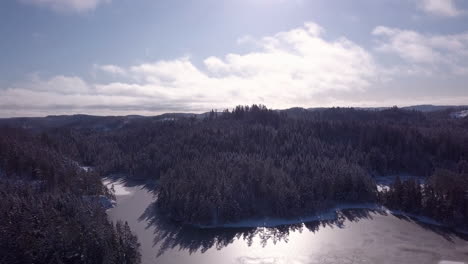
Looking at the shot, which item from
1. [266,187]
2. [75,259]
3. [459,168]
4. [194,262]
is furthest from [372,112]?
→ [75,259]

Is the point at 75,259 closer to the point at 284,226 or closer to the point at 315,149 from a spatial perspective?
the point at 284,226

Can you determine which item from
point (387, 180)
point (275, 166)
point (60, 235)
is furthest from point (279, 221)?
point (387, 180)

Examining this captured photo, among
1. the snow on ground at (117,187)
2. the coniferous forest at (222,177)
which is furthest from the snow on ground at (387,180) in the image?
the snow on ground at (117,187)

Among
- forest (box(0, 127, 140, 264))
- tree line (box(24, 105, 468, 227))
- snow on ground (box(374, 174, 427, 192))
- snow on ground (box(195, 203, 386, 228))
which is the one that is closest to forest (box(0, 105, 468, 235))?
tree line (box(24, 105, 468, 227))

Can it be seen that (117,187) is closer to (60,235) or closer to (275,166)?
(275,166)

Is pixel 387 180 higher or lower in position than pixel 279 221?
higher

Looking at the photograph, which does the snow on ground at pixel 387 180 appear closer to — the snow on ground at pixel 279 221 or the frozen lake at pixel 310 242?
the snow on ground at pixel 279 221

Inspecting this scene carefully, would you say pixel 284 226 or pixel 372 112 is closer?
pixel 284 226
